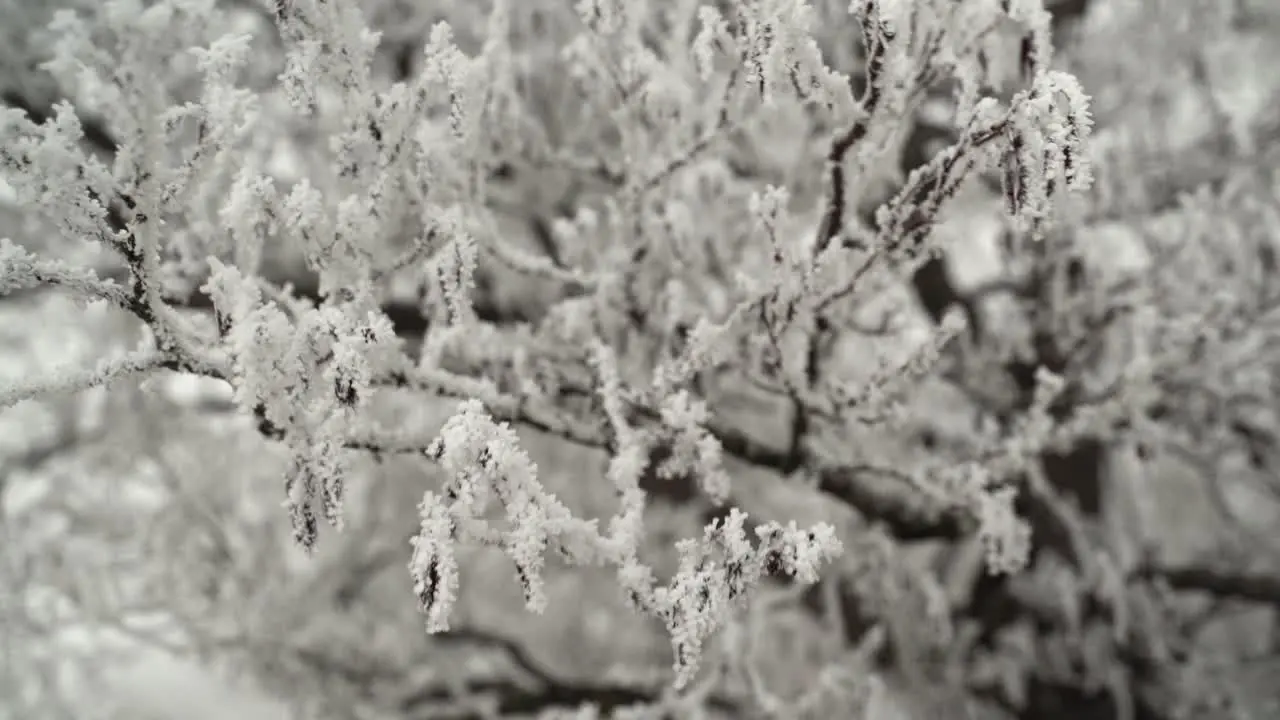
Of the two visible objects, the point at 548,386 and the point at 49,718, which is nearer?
the point at 548,386

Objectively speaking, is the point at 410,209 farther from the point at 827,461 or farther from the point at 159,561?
Answer: the point at 159,561

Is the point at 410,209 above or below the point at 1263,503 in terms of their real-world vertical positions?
below

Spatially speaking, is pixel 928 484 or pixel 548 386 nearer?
pixel 548 386

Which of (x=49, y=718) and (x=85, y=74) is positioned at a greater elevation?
(x=85, y=74)

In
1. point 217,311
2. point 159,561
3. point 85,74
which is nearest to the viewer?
point 85,74

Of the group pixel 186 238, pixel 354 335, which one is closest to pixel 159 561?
pixel 186 238

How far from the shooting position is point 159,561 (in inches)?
221

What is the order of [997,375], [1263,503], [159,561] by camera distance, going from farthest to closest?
[1263,503] → [159,561] → [997,375]

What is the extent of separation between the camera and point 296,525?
185cm

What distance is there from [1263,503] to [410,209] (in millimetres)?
8547

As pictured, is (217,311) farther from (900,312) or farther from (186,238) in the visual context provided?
(900,312)

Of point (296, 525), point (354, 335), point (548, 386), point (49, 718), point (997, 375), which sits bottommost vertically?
point (49, 718)

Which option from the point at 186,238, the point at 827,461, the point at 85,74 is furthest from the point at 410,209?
the point at 827,461

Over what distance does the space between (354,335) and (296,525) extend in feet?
1.36
